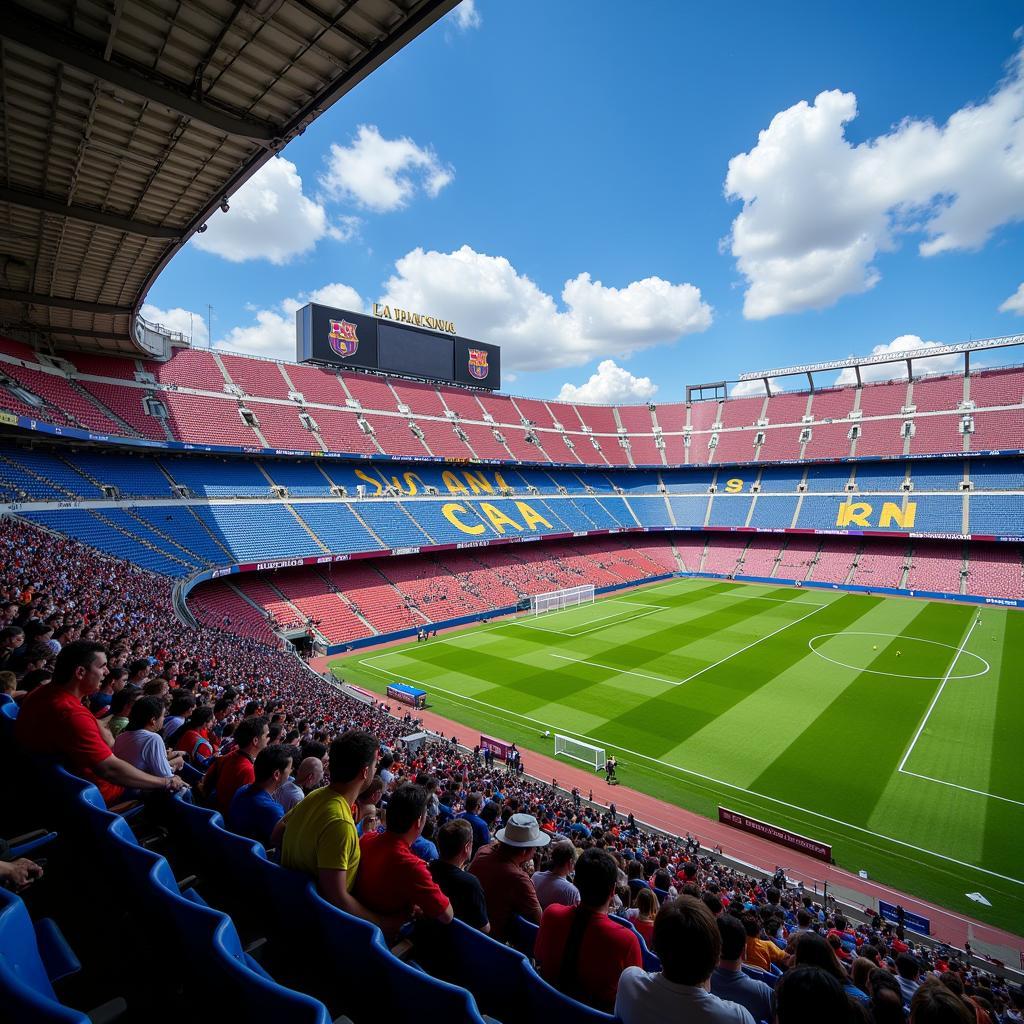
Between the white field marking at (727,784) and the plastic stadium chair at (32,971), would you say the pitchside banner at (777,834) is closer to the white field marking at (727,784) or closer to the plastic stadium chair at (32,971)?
the white field marking at (727,784)

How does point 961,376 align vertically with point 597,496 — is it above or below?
above

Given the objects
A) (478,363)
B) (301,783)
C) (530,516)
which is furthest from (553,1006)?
(478,363)

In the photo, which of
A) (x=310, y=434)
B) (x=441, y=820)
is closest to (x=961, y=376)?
(x=310, y=434)

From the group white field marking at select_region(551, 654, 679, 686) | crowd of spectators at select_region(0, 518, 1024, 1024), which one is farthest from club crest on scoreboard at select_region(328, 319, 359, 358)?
crowd of spectators at select_region(0, 518, 1024, 1024)

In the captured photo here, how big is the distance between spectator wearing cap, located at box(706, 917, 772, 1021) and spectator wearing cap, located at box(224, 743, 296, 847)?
3.47 metres

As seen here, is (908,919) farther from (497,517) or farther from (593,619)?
(497,517)

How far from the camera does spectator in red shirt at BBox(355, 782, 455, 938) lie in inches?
135

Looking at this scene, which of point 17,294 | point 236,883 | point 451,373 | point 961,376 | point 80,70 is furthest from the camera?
point 451,373

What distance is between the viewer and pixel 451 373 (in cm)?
5831

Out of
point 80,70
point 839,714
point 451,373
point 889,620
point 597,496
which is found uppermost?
point 451,373

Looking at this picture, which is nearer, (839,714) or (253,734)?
(253,734)

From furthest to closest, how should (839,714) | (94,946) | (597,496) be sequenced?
(597,496) < (839,714) < (94,946)

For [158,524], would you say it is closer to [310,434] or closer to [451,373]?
[310,434]

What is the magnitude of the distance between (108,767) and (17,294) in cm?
2506
